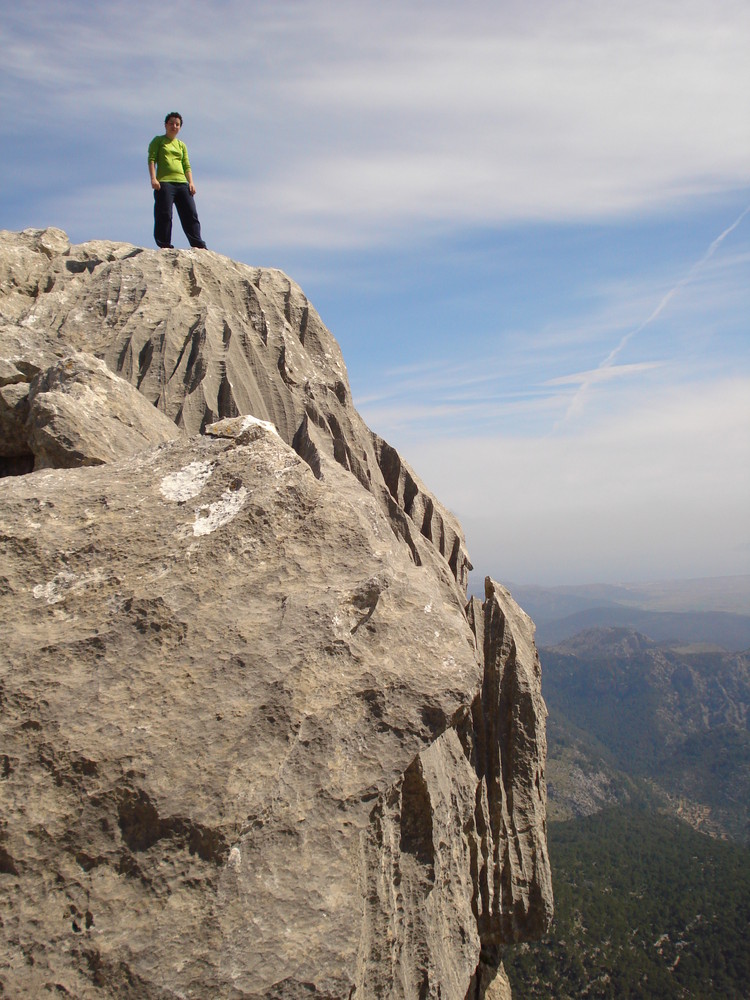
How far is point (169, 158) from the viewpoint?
17.9 metres

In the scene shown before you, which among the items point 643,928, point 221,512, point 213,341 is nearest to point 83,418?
point 221,512

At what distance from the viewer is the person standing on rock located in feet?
58.4

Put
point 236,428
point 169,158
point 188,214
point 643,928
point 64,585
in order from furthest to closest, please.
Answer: point 643,928, point 188,214, point 169,158, point 236,428, point 64,585

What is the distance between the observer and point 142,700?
6.07 m

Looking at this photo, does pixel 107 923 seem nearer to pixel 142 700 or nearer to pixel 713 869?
pixel 142 700

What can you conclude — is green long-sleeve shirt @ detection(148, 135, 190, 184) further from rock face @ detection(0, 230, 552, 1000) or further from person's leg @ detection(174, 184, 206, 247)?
rock face @ detection(0, 230, 552, 1000)

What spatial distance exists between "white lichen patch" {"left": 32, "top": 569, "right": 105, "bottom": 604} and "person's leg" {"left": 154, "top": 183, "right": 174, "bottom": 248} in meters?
15.4

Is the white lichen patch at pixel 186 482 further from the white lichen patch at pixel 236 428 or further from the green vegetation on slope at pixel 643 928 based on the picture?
the green vegetation on slope at pixel 643 928

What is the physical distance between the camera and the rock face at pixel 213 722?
5316 millimetres

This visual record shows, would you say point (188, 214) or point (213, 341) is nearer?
point (213, 341)

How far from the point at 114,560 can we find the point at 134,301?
1198 cm

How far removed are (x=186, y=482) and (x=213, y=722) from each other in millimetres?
3096

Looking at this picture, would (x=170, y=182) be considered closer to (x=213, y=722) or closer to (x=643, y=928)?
(x=213, y=722)

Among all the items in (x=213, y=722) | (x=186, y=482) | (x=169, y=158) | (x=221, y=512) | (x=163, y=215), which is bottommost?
(x=213, y=722)
